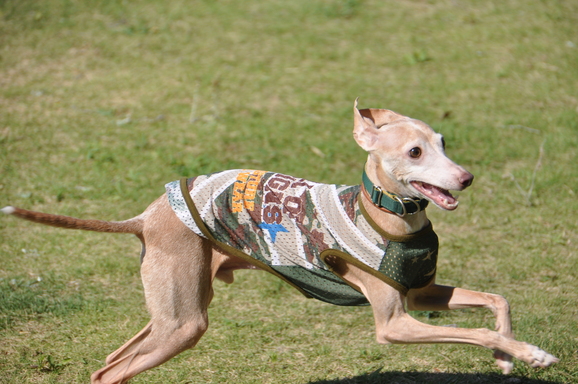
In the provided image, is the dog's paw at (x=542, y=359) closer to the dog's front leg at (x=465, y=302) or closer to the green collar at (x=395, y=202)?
the dog's front leg at (x=465, y=302)

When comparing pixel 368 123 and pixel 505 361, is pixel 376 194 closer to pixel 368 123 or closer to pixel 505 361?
pixel 368 123

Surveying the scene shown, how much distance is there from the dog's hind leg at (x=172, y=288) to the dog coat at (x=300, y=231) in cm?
10

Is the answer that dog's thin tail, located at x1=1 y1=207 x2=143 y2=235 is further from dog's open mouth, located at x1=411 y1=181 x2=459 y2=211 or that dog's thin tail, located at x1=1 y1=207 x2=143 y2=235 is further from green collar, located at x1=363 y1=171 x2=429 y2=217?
dog's open mouth, located at x1=411 y1=181 x2=459 y2=211

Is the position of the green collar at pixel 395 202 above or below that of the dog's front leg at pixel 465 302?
above

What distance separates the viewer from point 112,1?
1027cm

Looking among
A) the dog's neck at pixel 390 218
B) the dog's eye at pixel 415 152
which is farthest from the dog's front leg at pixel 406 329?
the dog's eye at pixel 415 152

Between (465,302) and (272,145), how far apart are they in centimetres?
397

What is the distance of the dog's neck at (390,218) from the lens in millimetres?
3547

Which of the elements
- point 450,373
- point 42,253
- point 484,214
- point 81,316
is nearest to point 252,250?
point 450,373

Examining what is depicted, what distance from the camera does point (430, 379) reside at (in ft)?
14.1

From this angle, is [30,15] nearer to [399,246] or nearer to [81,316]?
[81,316]

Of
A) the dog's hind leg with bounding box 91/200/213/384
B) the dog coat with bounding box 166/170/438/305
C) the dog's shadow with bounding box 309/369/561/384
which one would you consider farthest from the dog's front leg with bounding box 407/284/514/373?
the dog's hind leg with bounding box 91/200/213/384

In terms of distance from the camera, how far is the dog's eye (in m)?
3.54

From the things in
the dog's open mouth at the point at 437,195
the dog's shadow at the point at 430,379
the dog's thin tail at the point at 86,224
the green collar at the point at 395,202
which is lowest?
the dog's shadow at the point at 430,379
